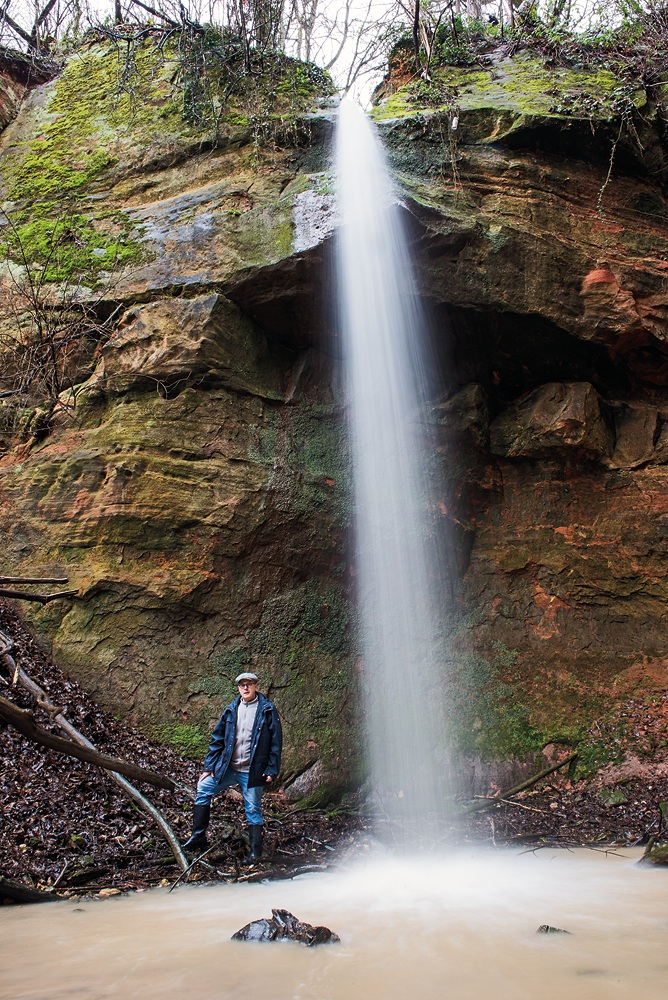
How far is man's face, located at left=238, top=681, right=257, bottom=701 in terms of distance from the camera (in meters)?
5.30

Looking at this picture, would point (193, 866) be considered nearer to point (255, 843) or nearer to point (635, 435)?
point (255, 843)

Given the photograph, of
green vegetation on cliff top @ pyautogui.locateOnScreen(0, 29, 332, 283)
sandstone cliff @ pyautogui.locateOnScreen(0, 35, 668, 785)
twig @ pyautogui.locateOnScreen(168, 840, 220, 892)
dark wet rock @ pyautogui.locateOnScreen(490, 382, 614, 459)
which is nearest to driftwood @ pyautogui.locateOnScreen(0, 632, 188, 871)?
twig @ pyautogui.locateOnScreen(168, 840, 220, 892)

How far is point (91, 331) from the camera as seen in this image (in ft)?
27.3

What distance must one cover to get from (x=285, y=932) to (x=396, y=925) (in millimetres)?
639

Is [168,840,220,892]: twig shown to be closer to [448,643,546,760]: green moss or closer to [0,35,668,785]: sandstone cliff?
[0,35,668,785]: sandstone cliff

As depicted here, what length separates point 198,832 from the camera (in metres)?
4.75

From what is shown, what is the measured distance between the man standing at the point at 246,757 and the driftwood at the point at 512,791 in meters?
2.82

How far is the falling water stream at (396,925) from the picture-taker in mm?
2352

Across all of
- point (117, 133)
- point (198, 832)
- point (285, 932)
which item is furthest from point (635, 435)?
point (117, 133)

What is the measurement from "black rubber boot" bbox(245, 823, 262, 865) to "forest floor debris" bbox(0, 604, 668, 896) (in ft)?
0.27

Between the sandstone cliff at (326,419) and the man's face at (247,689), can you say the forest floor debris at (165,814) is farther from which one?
the man's face at (247,689)

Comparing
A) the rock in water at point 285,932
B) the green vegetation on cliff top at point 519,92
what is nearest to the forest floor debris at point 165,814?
the rock in water at point 285,932

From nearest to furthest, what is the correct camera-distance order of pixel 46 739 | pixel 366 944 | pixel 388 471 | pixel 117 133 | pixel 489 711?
pixel 366 944, pixel 46 739, pixel 489 711, pixel 388 471, pixel 117 133

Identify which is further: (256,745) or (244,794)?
(256,745)
